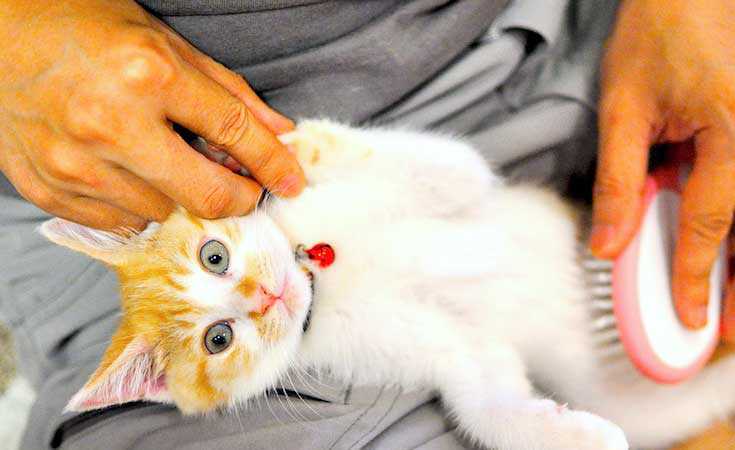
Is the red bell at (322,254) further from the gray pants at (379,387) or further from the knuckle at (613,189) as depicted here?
the knuckle at (613,189)

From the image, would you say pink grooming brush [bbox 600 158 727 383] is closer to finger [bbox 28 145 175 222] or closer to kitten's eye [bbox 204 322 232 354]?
kitten's eye [bbox 204 322 232 354]

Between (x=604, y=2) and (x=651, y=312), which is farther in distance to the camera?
(x=604, y=2)

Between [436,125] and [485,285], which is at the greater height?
[436,125]

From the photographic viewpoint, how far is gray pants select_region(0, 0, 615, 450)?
956 millimetres

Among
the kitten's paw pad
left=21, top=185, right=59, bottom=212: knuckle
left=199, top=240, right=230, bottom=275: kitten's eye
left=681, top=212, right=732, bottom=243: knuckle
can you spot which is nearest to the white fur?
the kitten's paw pad

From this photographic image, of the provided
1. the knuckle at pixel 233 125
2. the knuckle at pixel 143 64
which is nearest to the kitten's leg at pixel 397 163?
the knuckle at pixel 233 125

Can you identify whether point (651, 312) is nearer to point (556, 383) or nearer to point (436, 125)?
point (556, 383)

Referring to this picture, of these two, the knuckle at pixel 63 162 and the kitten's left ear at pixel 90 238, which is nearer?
the knuckle at pixel 63 162

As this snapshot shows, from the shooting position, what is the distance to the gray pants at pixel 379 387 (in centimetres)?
96

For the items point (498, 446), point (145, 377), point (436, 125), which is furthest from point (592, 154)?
point (145, 377)

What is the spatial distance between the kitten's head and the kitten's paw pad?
13cm

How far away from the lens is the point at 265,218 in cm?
95

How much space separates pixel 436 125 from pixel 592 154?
324 mm

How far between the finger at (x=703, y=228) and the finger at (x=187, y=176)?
68 centimetres
